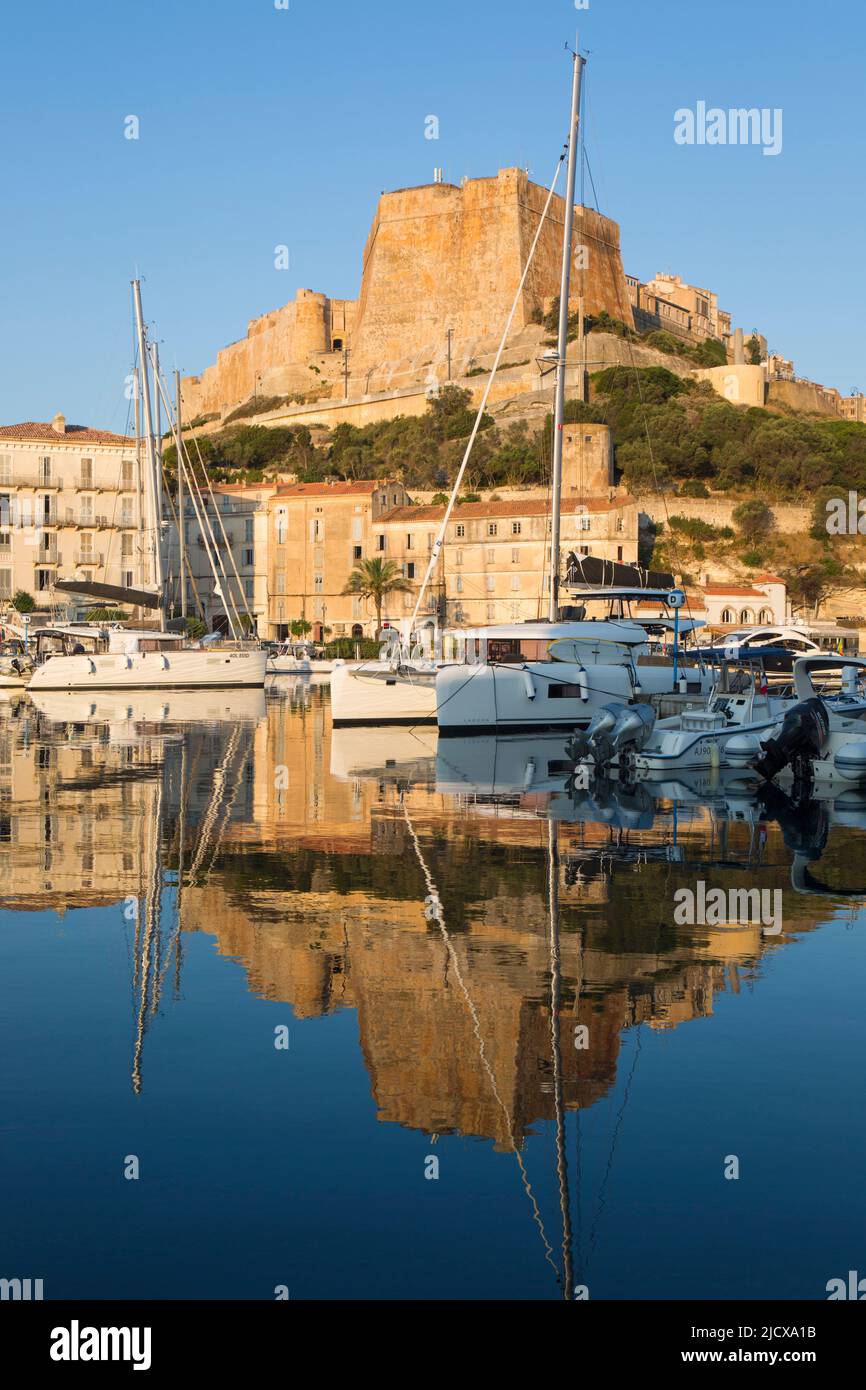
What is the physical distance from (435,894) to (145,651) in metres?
34.2

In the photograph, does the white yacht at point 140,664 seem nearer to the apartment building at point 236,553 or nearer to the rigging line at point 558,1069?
the apartment building at point 236,553

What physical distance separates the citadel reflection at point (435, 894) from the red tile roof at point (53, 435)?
1836 inches

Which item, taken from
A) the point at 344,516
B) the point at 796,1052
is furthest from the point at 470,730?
the point at 344,516

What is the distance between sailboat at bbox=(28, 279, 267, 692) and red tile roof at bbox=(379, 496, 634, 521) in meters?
21.6

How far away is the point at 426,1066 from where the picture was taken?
6.67m

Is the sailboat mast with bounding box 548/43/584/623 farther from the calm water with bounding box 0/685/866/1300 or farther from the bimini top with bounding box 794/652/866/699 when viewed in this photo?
the calm water with bounding box 0/685/866/1300

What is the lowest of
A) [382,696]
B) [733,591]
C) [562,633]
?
[382,696]

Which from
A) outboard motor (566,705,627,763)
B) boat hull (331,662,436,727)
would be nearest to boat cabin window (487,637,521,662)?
boat hull (331,662,436,727)

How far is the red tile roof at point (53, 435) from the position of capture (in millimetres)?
64875

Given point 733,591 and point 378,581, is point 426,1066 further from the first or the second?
point 378,581

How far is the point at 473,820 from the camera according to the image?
15.2 metres

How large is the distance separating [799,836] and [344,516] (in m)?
57.8

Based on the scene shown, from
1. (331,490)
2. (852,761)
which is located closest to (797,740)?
(852,761)

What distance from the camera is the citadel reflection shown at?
699 cm
